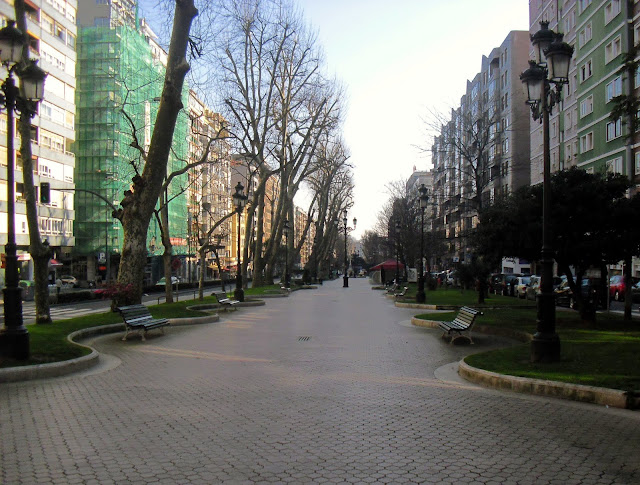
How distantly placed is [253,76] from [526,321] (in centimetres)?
2741

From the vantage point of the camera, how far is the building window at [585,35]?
4553cm

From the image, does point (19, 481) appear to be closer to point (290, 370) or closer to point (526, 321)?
point (290, 370)

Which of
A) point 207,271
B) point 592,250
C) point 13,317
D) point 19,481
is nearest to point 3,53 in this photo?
point 13,317

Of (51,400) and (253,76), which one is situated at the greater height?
(253,76)

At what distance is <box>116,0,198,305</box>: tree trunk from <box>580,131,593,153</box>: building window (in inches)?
1466

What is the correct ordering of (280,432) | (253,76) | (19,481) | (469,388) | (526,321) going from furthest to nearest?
(253,76) < (526,321) < (469,388) < (280,432) < (19,481)

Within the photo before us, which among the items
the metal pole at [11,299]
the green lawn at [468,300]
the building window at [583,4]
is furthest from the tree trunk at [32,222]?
the building window at [583,4]

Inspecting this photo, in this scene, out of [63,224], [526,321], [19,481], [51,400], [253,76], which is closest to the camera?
[19,481]

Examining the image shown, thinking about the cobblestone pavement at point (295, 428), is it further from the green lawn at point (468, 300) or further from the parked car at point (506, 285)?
the parked car at point (506, 285)

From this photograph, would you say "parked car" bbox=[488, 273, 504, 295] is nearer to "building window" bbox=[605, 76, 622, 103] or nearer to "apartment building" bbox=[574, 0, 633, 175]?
"apartment building" bbox=[574, 0, 633, 175]

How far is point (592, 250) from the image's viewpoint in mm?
15477

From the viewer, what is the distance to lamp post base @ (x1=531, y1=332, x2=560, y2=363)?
9711 mm

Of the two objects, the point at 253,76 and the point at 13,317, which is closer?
the point at 13,317

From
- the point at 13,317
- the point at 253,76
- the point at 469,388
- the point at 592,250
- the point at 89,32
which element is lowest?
the point at 469,388
